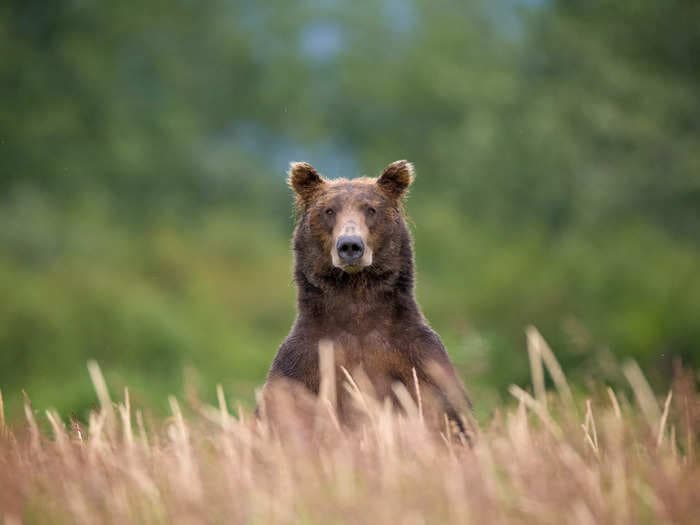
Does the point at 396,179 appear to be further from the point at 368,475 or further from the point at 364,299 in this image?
the point at 368,475

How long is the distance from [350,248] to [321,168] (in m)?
39.2

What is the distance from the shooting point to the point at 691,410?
5.16 meters

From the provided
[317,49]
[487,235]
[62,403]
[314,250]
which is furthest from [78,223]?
[314,250]

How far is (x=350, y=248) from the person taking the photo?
683cm

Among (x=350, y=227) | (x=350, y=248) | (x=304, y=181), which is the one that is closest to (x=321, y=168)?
(x=304, y=181)

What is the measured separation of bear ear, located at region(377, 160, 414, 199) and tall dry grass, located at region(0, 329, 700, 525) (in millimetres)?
2481

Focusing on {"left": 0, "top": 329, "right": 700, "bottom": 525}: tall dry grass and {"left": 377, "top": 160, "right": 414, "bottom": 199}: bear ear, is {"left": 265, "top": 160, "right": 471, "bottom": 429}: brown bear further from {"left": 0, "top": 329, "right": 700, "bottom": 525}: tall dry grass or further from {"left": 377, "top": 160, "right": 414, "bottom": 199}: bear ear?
{"left": 0, "top": 329, "right": 700, "bottom": 525}: tall dry grass

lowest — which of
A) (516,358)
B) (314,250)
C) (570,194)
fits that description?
(516,358)

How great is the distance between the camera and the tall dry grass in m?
4.04

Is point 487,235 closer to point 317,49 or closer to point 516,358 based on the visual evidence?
point 516,358

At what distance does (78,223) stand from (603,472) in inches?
1178

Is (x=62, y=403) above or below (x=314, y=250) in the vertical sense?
below

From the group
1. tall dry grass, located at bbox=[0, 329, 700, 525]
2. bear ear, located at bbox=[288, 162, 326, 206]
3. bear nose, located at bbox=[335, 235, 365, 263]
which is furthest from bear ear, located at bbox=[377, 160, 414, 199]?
tall dry grass, located at bbox=[0, 329, 700, 525]

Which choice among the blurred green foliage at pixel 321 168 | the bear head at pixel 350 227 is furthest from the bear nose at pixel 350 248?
the blurred green foliage at pixel 321 168
